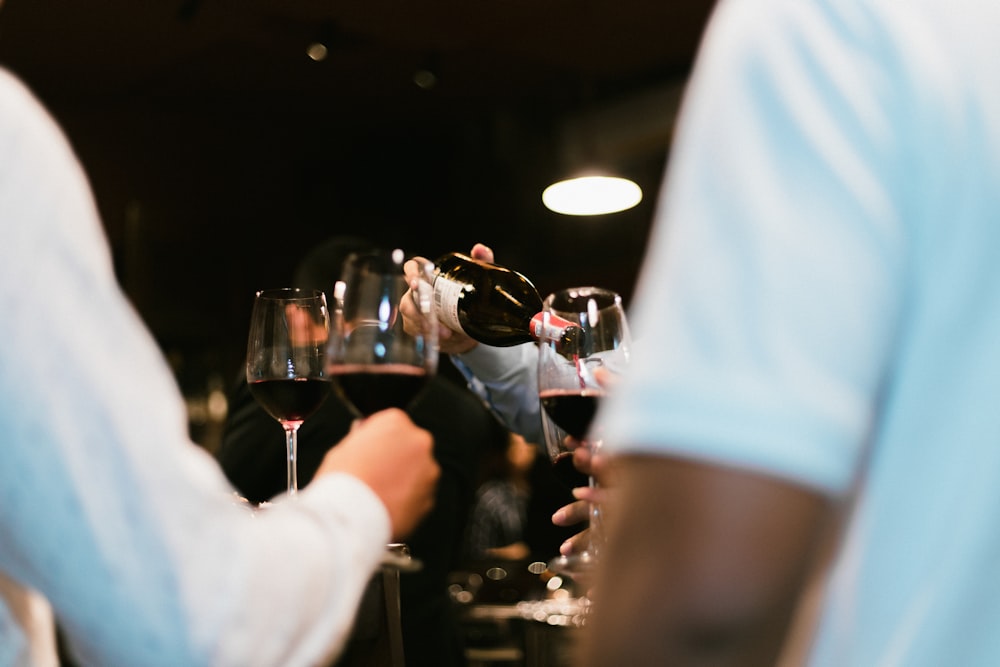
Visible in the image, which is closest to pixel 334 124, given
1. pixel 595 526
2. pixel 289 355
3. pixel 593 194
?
pixel 593 194

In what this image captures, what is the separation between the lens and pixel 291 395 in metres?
1.46

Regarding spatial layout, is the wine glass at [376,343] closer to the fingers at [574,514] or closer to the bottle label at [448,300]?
the fingers at [574,514]

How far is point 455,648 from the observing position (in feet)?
7.84

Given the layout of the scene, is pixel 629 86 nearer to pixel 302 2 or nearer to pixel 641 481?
pixel 302 2

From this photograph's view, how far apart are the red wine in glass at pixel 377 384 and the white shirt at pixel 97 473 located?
22cm

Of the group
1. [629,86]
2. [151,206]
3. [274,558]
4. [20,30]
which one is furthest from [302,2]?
[274,558]

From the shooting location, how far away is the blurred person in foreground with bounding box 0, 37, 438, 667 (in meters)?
0.78

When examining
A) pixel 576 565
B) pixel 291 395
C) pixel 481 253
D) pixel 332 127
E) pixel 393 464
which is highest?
pixel 332 127

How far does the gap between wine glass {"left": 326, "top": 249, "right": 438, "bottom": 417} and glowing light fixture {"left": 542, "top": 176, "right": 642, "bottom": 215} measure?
358cm

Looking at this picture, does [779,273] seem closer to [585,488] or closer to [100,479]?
[100,479]

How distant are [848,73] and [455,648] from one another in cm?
208

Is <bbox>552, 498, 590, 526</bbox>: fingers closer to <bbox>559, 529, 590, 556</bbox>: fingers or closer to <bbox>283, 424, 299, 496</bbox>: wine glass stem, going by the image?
<bbox>559, 529, 590, 556</bbox>: fingers

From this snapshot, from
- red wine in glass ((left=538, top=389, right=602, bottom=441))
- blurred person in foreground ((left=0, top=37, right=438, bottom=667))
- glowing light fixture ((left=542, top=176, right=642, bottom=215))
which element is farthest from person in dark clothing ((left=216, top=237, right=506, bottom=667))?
glowing light fixture ((left=542, top=176, right=642, bottom=215))

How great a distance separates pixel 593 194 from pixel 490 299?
300 cm
